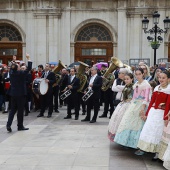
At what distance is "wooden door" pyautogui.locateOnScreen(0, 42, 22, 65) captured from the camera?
1086 inches

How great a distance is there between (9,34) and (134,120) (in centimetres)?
2159

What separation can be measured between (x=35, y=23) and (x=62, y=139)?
18.3 meters

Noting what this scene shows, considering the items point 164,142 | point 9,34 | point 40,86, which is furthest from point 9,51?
point 164,142

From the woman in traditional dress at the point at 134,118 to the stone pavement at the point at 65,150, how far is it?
14.6 inches

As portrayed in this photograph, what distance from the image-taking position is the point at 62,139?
950 cm

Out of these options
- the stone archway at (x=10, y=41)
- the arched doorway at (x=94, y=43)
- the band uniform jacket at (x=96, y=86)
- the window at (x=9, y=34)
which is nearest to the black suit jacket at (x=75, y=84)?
the band uniform jacket at (x=96, y=86)

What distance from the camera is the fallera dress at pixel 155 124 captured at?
7.11m

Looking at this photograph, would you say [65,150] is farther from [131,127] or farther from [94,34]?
[94,34]

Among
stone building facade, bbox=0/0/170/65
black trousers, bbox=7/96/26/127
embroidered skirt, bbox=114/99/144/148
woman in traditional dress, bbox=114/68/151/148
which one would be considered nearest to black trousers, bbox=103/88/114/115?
black trousers, bbox=7/96/26/127

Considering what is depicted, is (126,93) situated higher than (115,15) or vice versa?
(115,15)

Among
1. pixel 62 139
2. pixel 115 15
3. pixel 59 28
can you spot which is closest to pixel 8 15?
pixel 59 28

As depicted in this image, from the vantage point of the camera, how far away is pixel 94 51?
2758 cm

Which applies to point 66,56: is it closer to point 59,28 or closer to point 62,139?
point 59,28

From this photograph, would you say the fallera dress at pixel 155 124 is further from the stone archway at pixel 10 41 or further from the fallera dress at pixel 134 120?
the stone archway at pixel 10 41
